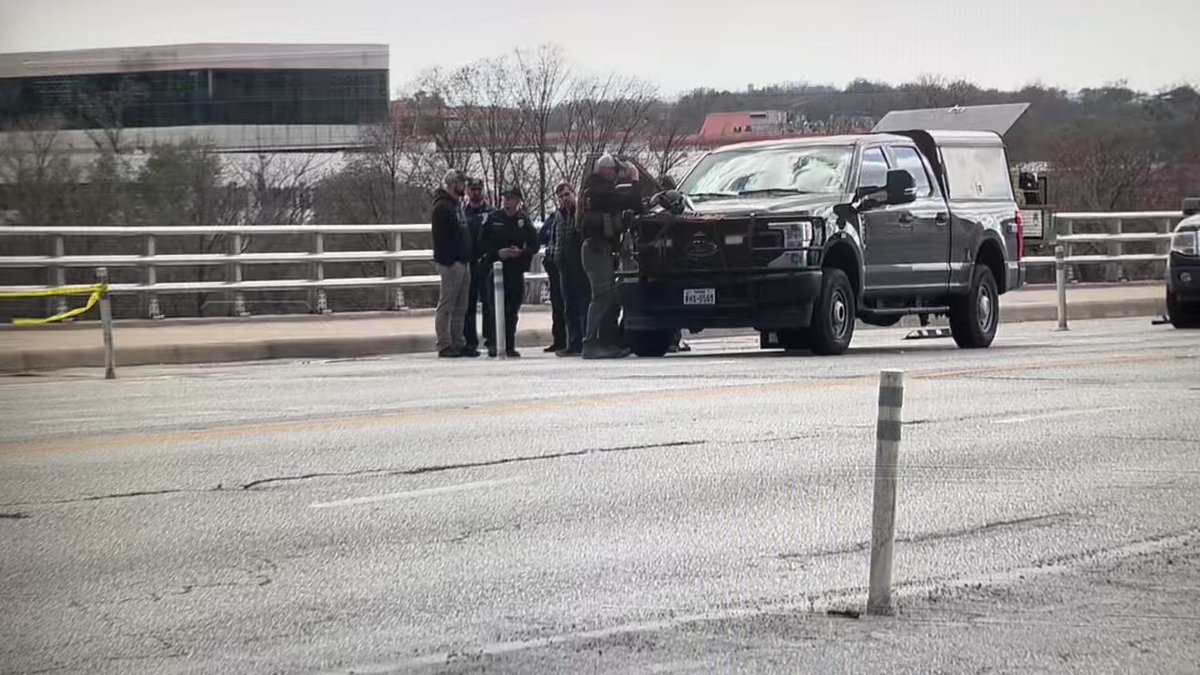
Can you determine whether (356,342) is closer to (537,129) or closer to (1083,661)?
(1083,661)

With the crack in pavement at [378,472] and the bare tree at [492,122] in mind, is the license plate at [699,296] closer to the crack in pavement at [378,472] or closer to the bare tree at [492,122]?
the crack in pavement at [378,472]

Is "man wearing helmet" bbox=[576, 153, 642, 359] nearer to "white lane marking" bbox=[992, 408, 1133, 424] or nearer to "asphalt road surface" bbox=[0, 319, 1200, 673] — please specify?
"asphalt road surface" bbox=[0, 319, 1200, 673]

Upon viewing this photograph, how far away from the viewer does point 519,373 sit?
18.2 m

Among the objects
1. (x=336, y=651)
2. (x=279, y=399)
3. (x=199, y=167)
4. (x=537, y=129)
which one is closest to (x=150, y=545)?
(x=336, y=651)

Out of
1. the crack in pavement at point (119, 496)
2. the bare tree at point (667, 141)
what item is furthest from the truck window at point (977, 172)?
the bare tree at point (667, 141)

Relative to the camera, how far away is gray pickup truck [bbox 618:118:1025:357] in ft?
61.6

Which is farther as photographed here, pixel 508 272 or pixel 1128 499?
pixel 508 272

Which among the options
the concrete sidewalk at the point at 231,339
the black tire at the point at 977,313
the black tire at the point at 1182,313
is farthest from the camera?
the black tire at the point at 1182,313

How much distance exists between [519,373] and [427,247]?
15.6m

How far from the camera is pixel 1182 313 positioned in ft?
80.7

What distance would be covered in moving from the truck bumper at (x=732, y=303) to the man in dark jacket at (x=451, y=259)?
2718 millimetres

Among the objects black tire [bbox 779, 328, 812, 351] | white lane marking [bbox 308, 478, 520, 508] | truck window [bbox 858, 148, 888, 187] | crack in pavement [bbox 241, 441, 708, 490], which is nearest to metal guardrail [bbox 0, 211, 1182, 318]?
black tire [bbox 779, 328, 812, 351]

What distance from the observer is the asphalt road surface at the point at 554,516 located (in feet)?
21.8

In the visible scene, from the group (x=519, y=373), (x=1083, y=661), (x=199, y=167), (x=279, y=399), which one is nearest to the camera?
(x=1083, y=661)
